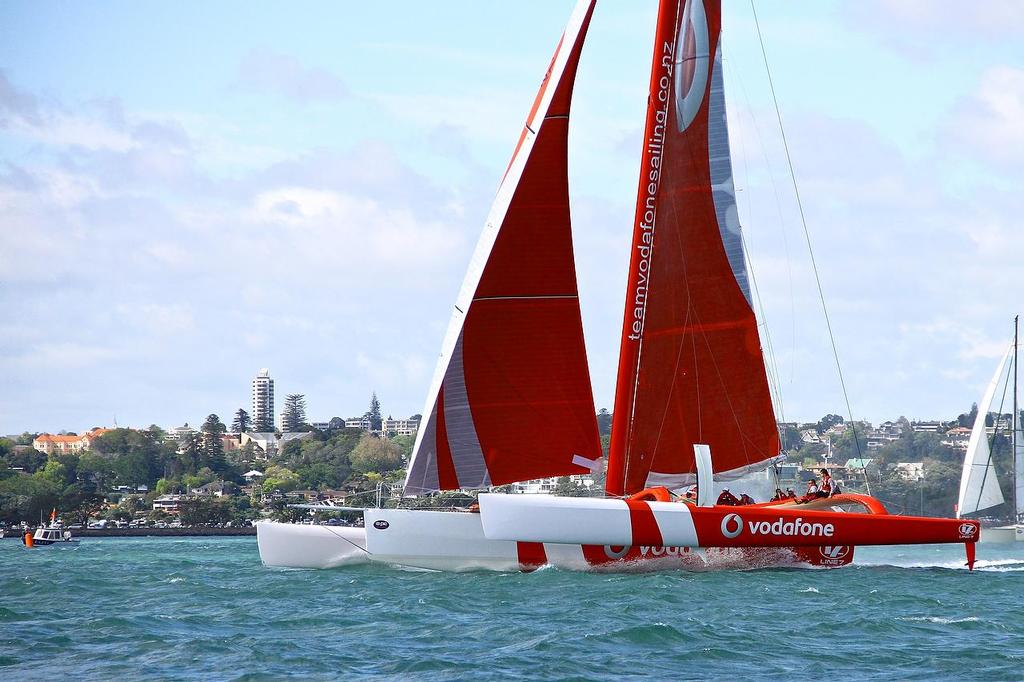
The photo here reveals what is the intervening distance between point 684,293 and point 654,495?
336 centimetres

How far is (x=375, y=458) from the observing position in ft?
344

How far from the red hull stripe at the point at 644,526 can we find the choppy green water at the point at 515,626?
0.59 metres

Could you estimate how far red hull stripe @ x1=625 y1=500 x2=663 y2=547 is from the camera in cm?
1933

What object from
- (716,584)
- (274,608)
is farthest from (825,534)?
(274,608)

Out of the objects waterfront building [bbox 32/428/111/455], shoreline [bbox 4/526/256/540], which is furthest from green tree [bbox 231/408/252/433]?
shoreline [bbox 4/526/256/540]

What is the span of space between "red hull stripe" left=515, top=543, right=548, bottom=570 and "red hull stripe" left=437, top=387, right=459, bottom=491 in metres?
1.30

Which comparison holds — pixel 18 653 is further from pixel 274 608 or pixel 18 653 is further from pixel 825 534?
pixel 825 534

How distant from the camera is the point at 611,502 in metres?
19.4

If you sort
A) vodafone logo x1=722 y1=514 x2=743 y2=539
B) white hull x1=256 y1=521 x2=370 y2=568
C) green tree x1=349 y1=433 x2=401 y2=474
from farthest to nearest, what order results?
green tree x1=349 y1=433 x2=401 y2=474 → white hull x1=256 y1=521 x2=370 y2=568 → vodafone logo x1=722 y1=514 x2=743 y2=539

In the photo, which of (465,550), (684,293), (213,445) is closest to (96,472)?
(213,445)

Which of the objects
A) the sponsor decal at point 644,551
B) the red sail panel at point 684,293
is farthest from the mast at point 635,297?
the sponsor decal at point 644,551

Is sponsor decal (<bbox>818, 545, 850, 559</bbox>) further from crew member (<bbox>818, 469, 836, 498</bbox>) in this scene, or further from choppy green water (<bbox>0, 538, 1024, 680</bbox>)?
crew member (<bbox>818, 469, 836, 498</bbox>)

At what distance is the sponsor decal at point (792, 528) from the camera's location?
65.7ft

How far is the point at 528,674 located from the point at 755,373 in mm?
11199
